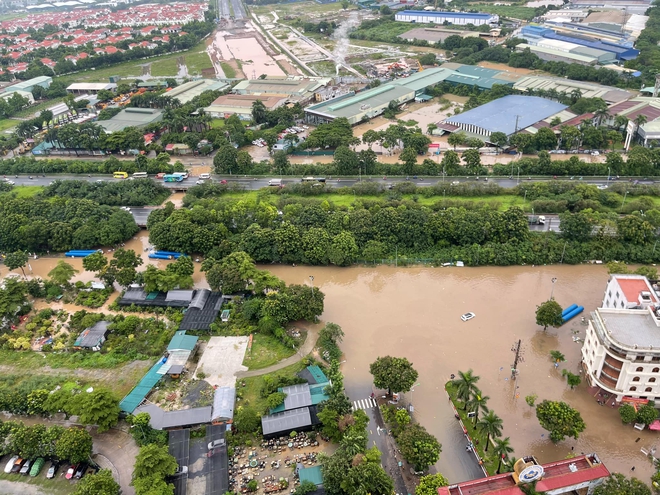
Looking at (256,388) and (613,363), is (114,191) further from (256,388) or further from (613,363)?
(613,363)

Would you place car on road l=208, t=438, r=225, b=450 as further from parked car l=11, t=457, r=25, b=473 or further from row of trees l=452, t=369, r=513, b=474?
row of trees l=452, t=369, r=513, b=474

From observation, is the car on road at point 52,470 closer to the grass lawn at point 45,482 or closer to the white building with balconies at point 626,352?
the grass lawn at point 45,482

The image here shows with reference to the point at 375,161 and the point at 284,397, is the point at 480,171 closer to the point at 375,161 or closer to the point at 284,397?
the point at 375,161

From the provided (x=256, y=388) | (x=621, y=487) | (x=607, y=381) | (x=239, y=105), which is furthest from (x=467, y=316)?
(x=239, y=105)

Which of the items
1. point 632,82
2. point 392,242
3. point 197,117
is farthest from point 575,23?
point 392,242

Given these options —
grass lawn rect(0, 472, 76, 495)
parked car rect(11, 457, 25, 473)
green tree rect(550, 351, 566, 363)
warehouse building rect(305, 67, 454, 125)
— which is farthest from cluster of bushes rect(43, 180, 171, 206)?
green tree rect(550, 351, 566, 363)

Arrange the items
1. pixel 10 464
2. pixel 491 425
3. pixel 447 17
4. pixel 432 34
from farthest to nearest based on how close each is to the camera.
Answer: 1. pixel 447 17
2. pixel 432 34
3. pixel 10 464
4. pixel 491 425
